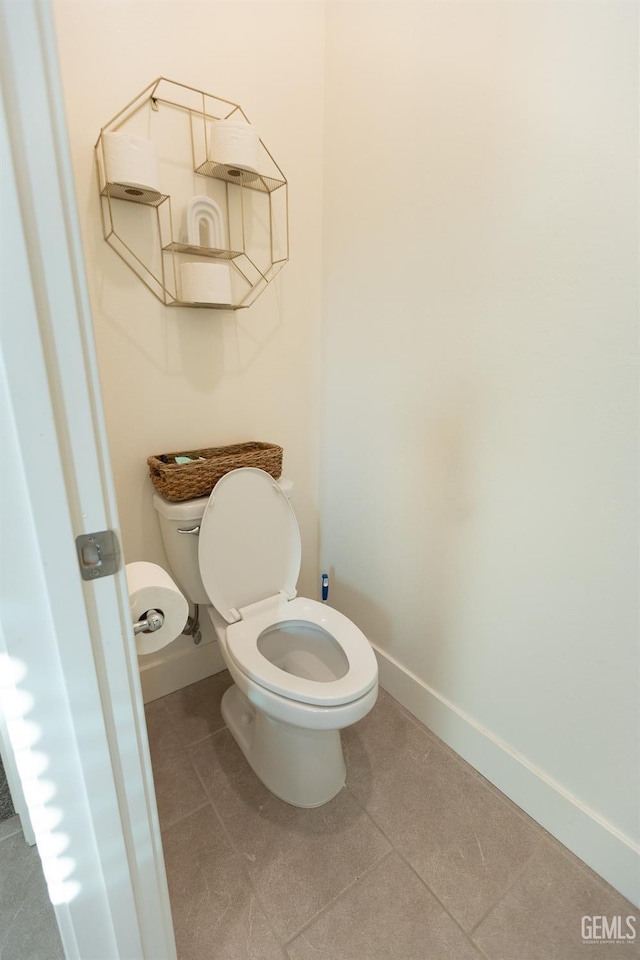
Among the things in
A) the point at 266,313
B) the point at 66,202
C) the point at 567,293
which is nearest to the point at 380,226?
the point at 266,313

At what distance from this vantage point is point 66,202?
0.43 metres

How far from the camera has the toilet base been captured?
117cm

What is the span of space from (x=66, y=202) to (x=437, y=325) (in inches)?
39.5

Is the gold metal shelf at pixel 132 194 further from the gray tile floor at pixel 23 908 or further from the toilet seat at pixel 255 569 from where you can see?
the gray tile floor at pixel 23 908

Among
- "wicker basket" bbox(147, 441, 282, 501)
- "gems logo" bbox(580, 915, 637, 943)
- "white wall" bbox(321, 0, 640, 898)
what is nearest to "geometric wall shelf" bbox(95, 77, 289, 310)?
"white wall" bbox(321, 0, 640, 898)

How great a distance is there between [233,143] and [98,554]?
1211 mm

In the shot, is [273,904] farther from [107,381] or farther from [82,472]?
[107,381]

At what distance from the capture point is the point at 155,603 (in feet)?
2.24

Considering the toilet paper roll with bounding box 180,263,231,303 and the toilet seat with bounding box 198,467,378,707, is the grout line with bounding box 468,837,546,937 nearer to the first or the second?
the toilet seat with bounding box 198,467,378,707

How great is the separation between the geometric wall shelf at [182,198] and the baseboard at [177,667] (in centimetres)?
120

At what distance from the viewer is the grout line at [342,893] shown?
93 centimetres

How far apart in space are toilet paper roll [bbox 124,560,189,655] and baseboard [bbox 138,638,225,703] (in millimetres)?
963

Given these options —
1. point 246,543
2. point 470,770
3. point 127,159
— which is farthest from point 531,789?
point 127,159

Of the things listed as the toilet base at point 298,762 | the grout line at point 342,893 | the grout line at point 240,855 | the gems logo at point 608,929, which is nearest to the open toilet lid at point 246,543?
the toilet base at point 298,762
